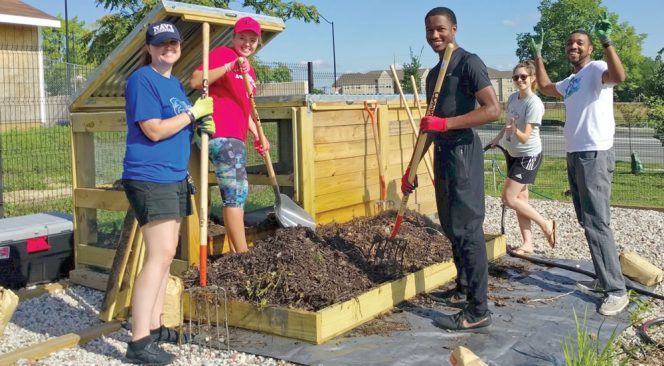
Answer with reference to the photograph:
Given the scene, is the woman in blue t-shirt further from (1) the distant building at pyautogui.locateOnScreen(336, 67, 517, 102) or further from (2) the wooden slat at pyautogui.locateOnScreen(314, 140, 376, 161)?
(2) the wooden slat at pyautogui.locateOnScreen(314, 140, 376, 161)

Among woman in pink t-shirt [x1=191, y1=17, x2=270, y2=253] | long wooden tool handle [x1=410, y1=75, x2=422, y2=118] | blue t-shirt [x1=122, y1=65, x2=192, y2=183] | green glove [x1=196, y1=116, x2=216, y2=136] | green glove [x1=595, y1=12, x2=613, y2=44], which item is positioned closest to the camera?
blue t-shirt [x1=122, y1=65, x2=192, y2=183]

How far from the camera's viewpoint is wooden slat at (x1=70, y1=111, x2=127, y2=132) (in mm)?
4801

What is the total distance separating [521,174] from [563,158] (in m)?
13.1

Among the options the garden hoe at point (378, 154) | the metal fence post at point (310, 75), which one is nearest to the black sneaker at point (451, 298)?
the garden hoe at point (378, 154)

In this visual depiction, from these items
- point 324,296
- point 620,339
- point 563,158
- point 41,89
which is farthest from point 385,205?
point 563,158

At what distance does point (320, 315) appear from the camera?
386cm

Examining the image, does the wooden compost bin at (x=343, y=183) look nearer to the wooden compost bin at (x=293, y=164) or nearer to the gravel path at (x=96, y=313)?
the wooden compost bin at (x=293, y=164)

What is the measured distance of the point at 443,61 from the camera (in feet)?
13.2

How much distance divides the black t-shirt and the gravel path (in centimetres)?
176

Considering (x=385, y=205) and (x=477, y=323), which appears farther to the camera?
(x=385, y=205)

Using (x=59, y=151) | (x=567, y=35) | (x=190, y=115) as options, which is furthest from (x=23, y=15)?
(x=567, y=35)

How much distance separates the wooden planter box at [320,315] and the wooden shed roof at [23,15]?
17.8m

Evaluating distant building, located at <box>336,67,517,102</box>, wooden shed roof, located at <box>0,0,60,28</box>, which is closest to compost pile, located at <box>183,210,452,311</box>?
distant building, located at <box>336,67,517,102</box>

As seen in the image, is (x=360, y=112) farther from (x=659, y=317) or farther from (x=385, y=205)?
(x=659, y=317)
